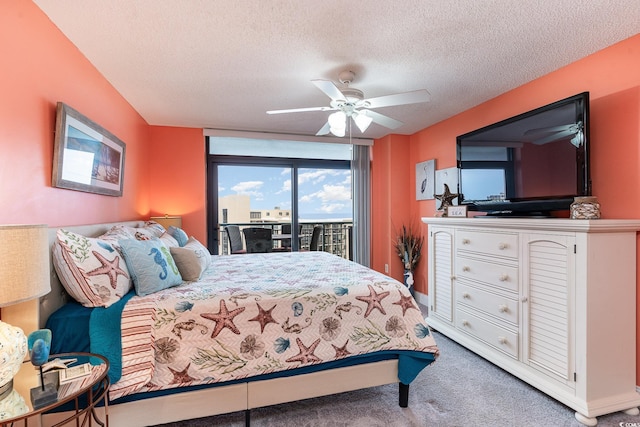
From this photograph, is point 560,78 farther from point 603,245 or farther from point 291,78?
point 291,78

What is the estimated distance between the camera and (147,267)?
5.84 feet

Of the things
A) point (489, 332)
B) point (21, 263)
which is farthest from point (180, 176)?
point (489, 332)

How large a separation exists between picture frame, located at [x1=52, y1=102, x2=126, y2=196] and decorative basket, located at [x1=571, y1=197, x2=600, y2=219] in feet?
10.7

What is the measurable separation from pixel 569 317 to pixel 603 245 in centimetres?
48

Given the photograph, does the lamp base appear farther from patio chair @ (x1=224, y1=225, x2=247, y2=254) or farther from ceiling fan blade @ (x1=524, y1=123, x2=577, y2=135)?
patio chair @ (x1=224, y1=225, x2=247, y2=254)

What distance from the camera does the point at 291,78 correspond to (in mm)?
2559

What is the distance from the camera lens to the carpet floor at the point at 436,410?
179 cm

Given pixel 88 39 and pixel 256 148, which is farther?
pixel 256 148

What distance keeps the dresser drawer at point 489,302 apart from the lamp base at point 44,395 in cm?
267

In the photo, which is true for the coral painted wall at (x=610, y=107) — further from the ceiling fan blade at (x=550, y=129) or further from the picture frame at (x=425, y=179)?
the picture frame at (x=425, y=179)

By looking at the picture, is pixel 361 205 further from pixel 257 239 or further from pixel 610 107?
pixel 610 107

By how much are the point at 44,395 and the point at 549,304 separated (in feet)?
8.83

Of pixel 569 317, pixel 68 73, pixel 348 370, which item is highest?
pixel 68 73

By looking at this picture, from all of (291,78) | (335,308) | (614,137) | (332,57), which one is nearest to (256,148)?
(291,78)
